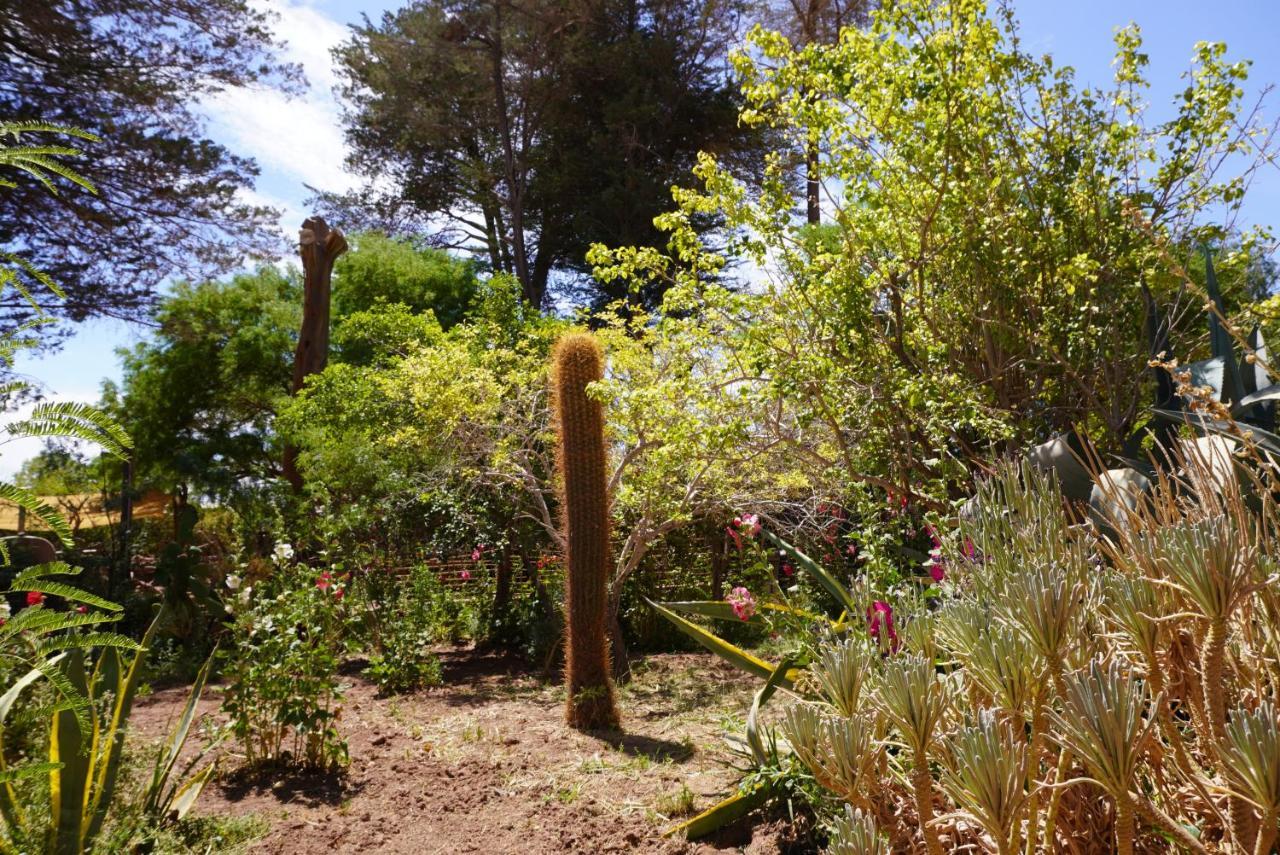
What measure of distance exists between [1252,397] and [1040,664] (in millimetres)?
1666

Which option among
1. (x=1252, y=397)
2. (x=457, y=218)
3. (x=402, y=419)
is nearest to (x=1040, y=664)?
(x=1252, y=397)

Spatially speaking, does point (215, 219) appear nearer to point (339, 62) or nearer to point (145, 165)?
point (145, 165)

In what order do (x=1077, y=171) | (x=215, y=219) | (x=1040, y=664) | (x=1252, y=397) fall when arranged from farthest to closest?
1. (x=215, y=219)
2. (x=1077, y=171)
3. (x=1252, y=397)
4. (x=1040, y=664)

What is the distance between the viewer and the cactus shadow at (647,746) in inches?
191

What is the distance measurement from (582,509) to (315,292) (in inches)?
286

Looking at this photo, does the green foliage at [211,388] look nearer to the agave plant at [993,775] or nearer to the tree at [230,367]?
the tree at [230,367]

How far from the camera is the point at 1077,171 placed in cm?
421

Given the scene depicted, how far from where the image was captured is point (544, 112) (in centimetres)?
1612

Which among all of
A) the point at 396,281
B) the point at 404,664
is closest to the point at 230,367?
the point at 396,281

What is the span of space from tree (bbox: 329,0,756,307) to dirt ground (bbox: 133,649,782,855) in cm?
1027

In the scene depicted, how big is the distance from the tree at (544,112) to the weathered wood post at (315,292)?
13.5ft

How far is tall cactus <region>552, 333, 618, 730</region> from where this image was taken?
5.77 m

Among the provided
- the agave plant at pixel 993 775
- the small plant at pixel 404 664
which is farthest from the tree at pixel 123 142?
the agave plant at pixel 993 775

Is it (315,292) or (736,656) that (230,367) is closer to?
(315,292)
